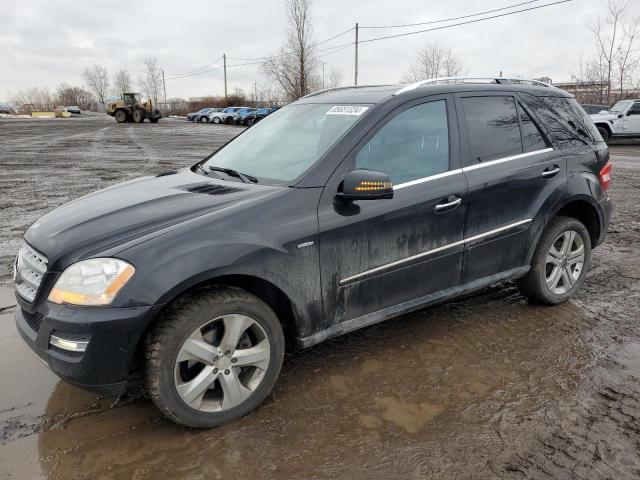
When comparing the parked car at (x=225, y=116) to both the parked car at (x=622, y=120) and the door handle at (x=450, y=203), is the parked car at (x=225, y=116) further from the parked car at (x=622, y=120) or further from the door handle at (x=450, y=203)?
the door handle at (x=450, y=203)

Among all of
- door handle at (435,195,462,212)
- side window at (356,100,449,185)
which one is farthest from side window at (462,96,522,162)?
door handle at (435,195,462,212)

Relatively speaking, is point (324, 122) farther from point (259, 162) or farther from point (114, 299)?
point (114, 299)

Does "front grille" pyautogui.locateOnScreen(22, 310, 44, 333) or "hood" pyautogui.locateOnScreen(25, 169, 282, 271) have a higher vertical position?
"hood" pyautogui.locateOnScreen(25, 169, 282, 271)

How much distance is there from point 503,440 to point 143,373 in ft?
5.99

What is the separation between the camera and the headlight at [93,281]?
92.0 inches

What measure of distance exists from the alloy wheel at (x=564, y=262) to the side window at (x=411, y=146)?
4.52ft

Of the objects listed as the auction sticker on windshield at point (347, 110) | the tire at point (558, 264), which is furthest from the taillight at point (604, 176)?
the auction sticker on windshield at point (347, 110)

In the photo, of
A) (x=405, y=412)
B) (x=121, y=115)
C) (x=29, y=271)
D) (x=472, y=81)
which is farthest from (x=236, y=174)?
(x=121, y=115)

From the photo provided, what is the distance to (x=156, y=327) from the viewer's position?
246 cm

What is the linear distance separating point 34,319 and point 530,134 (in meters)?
3.52

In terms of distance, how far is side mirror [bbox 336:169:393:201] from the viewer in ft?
9.12

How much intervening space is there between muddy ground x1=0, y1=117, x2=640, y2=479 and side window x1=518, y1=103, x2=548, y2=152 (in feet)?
4.31

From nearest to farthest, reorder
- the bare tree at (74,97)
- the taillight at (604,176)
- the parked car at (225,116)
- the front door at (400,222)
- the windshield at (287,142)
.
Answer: the front door at (400,222) < the windshield at (287,142) < the taillight at (604,176) < the parked car at (225,116) < the bare tree at (74,97)

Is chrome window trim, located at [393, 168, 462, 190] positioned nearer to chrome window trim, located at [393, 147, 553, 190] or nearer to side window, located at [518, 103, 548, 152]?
chrome window trim, located at [393, 147, 553, 190]
